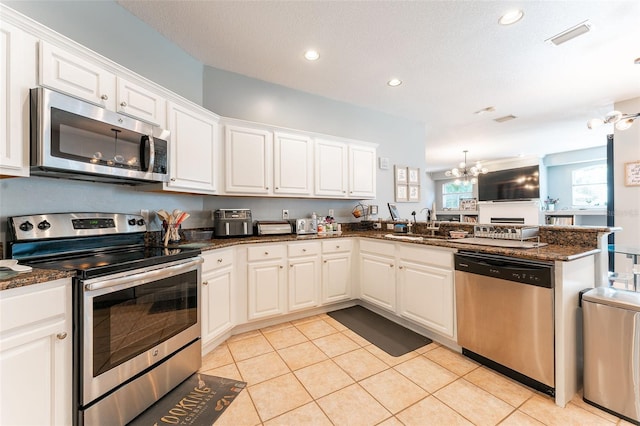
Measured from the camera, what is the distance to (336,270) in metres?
3.10

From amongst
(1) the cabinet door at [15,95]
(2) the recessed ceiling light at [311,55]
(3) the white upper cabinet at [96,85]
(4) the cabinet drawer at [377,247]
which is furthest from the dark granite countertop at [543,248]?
(2) the recessed ceiling light at [311,55]

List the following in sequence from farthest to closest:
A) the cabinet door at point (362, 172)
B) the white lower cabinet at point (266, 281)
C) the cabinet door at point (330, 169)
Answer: the cabinet door at point (362, 172)
the cabinet door at point (330, 169)
the white lower cabinet at point (266, 281)

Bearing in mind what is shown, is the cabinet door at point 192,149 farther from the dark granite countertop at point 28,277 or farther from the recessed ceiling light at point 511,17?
the recessed ceiling light at point 511,17

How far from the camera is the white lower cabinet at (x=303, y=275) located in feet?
9.18

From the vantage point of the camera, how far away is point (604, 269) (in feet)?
6.35

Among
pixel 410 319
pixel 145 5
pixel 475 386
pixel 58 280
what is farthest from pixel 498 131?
pixel 58 280

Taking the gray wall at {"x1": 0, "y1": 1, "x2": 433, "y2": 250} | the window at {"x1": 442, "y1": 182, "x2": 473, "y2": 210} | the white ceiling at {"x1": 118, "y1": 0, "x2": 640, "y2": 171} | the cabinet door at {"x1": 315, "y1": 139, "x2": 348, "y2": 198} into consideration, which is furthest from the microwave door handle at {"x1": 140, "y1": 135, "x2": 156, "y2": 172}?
the window at {"x1": 442, "y1": 182, "x2": 473, "y2": 210}

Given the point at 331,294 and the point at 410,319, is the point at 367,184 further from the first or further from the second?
the point at 410,319

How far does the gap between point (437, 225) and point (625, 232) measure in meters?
2.90

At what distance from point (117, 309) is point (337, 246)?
215cm

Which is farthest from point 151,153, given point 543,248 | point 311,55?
point 543,248

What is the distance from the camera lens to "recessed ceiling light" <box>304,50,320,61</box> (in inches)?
103

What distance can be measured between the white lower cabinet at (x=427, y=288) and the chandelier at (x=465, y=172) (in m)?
4.96

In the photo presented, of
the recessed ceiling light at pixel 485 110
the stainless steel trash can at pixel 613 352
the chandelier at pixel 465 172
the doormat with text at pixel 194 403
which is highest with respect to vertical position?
the recessed ceiling light at pixel 485 110
